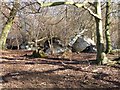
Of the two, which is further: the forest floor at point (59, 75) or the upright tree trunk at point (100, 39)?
the upright tree trunk at point (100, 39)

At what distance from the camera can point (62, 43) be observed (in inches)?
704

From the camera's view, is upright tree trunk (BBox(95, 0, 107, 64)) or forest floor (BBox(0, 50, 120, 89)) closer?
forest floor (BBox(0, 50, 120, 89))

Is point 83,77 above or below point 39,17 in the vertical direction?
below

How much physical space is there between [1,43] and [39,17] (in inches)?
138

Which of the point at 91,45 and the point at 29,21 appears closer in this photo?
the point at 91,45

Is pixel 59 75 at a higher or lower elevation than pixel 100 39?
lower

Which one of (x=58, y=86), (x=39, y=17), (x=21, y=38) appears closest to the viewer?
(x=58, y=86)

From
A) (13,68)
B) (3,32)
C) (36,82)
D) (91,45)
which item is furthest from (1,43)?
(36,82)

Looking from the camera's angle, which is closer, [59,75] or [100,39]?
[59,75]

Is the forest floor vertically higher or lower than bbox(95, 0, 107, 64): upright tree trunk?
lower

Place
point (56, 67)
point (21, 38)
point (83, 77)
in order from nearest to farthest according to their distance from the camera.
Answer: point (83, 77), point (56, 67), point (21, 38)

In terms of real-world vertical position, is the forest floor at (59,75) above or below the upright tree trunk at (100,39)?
below

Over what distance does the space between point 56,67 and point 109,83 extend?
2.11 m

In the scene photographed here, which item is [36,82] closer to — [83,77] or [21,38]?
[83,77]
